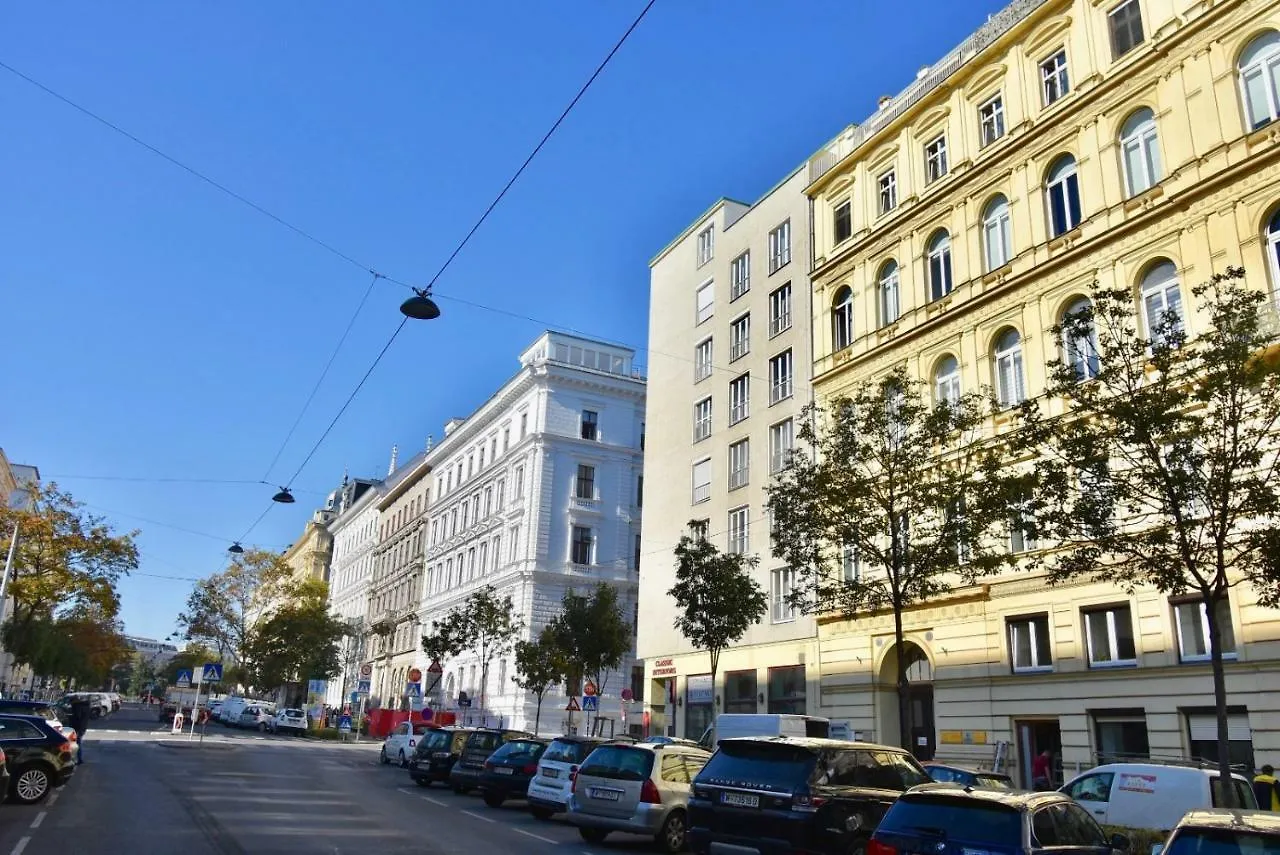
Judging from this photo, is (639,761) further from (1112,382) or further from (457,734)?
(457,734)

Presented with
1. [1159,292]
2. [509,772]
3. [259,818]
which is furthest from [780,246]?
[259,818]

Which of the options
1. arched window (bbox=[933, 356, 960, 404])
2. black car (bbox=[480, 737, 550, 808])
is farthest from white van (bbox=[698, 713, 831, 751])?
arched window (bbox=[933, 356, 960, 404])

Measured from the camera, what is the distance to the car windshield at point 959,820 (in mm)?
8180

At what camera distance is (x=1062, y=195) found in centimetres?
2591

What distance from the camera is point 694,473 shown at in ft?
135

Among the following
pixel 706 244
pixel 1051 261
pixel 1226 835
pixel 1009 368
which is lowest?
pixel 1226 835

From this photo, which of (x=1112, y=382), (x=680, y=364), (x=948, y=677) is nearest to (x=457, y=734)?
(x=948, y=677)

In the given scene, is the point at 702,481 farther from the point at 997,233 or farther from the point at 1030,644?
the point at 1030,644

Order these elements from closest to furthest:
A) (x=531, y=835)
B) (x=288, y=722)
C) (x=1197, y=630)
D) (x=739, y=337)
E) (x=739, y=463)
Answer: (x=531, y=835) → (x=1197, y=630) → (x=739, y=463) → (x=739, y=337) → (x=288, y=722)

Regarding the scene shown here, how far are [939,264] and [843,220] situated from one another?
619 centimetres

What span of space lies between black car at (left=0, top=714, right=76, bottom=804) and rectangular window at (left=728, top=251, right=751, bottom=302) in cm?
2900

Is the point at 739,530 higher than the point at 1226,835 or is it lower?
higher

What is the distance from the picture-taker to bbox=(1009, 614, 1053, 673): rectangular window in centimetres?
2444

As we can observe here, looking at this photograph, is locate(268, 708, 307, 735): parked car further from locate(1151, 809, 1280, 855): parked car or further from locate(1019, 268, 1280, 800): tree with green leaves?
locate(1151, 809, 1280, 855): parked car
